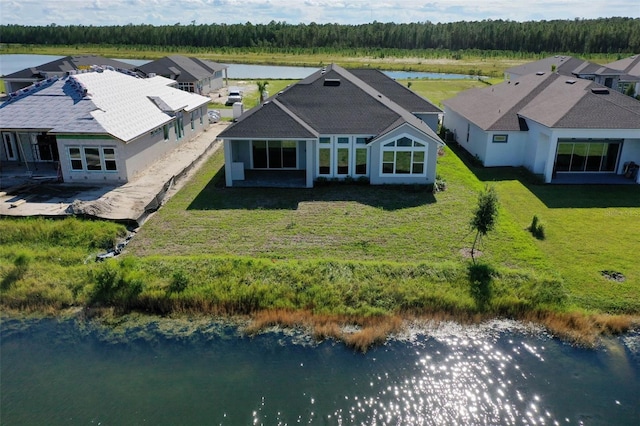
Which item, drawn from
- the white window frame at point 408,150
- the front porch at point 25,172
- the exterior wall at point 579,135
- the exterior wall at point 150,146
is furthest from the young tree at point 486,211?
the front porch at point 25,172

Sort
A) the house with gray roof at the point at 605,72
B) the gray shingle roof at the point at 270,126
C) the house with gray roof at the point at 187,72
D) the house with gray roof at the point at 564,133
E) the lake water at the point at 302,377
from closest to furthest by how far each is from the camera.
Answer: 1. the lake water at the point at 302,377
2. the gray shingle roof at the point at 270,126
3. the house with gray roof at the point at 564,133
4. the house with gray roof at the point at 605,72
5. the house with gray roof at the point at 187,72

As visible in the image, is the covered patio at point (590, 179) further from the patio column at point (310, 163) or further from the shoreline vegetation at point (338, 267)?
the patio column at point (310, 163)

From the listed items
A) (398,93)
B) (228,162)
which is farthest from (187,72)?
(228,162)

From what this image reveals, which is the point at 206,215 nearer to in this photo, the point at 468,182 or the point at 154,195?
the point at 154,195

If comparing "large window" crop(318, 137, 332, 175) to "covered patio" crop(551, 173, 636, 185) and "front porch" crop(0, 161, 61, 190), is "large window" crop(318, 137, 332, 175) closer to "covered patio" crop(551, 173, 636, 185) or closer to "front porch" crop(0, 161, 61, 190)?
"covered patio" crop(551, 173, 636, 185)

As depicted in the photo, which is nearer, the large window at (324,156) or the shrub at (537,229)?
the shrub at (537,229)

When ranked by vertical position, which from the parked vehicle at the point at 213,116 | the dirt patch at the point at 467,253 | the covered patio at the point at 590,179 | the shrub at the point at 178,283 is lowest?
the shrub at the point at 178,283

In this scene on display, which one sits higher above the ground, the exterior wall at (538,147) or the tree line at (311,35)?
the tree line at (311,35)
